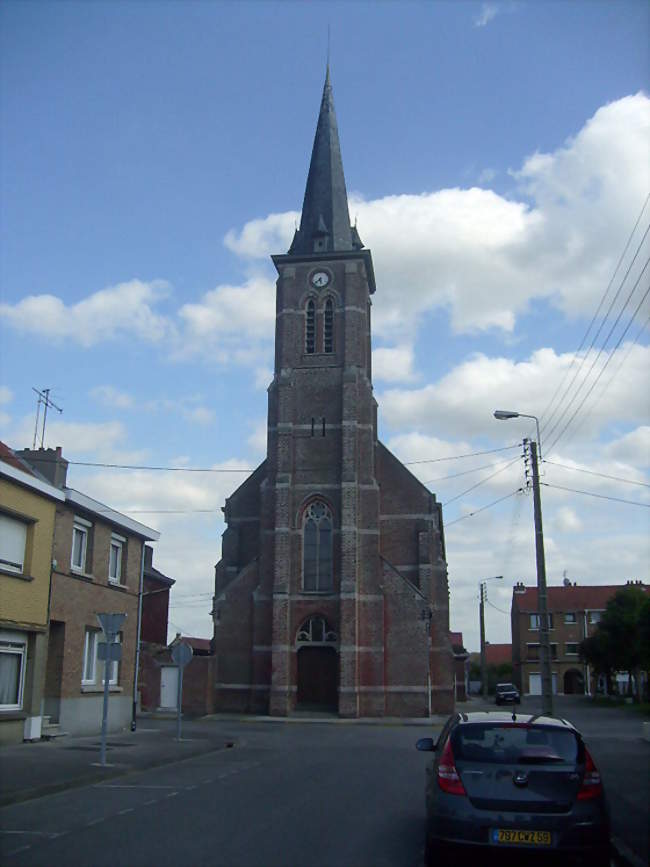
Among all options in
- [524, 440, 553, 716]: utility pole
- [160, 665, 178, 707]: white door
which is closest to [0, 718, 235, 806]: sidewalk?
[524, 440, 553, 716]: utility pole

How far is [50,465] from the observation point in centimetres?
2398

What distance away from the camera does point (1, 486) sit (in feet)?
63.0

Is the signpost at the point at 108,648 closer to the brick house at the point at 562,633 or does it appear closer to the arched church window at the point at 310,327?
the arched church window at the point at 310,327

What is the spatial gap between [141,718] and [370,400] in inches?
711

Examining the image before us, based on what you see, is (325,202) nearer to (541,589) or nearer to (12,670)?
(541,589)

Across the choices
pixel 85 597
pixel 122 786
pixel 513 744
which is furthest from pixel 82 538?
pixel 513 744

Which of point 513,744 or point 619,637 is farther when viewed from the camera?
point 619,637

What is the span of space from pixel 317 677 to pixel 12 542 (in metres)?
24.1

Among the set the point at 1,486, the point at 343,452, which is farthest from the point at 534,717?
the point at 343,452

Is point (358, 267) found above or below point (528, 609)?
above

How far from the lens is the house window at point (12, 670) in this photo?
1975 cm

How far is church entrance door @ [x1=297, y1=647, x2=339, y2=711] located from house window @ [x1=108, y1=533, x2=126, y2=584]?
1728 centimetres

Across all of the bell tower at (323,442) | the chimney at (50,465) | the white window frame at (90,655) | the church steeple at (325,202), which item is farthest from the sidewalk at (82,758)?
the church steeple at (325,202)

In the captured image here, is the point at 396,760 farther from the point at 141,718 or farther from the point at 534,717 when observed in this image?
the point at 141,718
